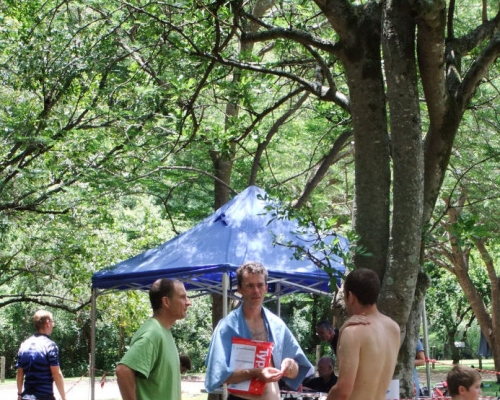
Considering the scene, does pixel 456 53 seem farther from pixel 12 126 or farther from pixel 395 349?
pixel 12 126

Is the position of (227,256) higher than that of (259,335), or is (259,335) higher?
(227,256)

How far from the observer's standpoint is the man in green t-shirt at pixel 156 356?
4.21m

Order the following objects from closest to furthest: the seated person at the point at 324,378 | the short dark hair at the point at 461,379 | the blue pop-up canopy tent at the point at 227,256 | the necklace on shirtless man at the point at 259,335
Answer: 1. the necklace on shirtless man at the point at 259,335
2. the short dark hair at the point at 461,379
3. the seated person at the point at 324,378
4. the blue pop-up canopy tent at the point at 227,256

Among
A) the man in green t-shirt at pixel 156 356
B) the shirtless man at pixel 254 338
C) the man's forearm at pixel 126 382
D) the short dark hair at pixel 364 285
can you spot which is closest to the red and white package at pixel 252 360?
the shirtless man at pixel 254 338

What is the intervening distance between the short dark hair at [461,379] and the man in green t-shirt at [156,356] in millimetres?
1952

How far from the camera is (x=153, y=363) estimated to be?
4.30m

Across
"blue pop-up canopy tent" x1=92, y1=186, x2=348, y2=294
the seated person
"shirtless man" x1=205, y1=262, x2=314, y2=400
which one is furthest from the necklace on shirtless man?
"blue pop-up canopy tent" x1=92, y1=186, x2=348, y2=294

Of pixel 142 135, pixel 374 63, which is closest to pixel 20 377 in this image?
pixel 142 135

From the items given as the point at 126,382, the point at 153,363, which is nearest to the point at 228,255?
the point at 153,363

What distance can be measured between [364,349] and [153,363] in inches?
44.9

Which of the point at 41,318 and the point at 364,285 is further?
the point at 41,318

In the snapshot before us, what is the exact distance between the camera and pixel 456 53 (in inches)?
274

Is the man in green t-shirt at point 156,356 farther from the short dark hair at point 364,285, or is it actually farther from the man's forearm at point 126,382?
the short dark hair at point 364,285

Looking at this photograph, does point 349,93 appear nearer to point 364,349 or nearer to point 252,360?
point 252,360
